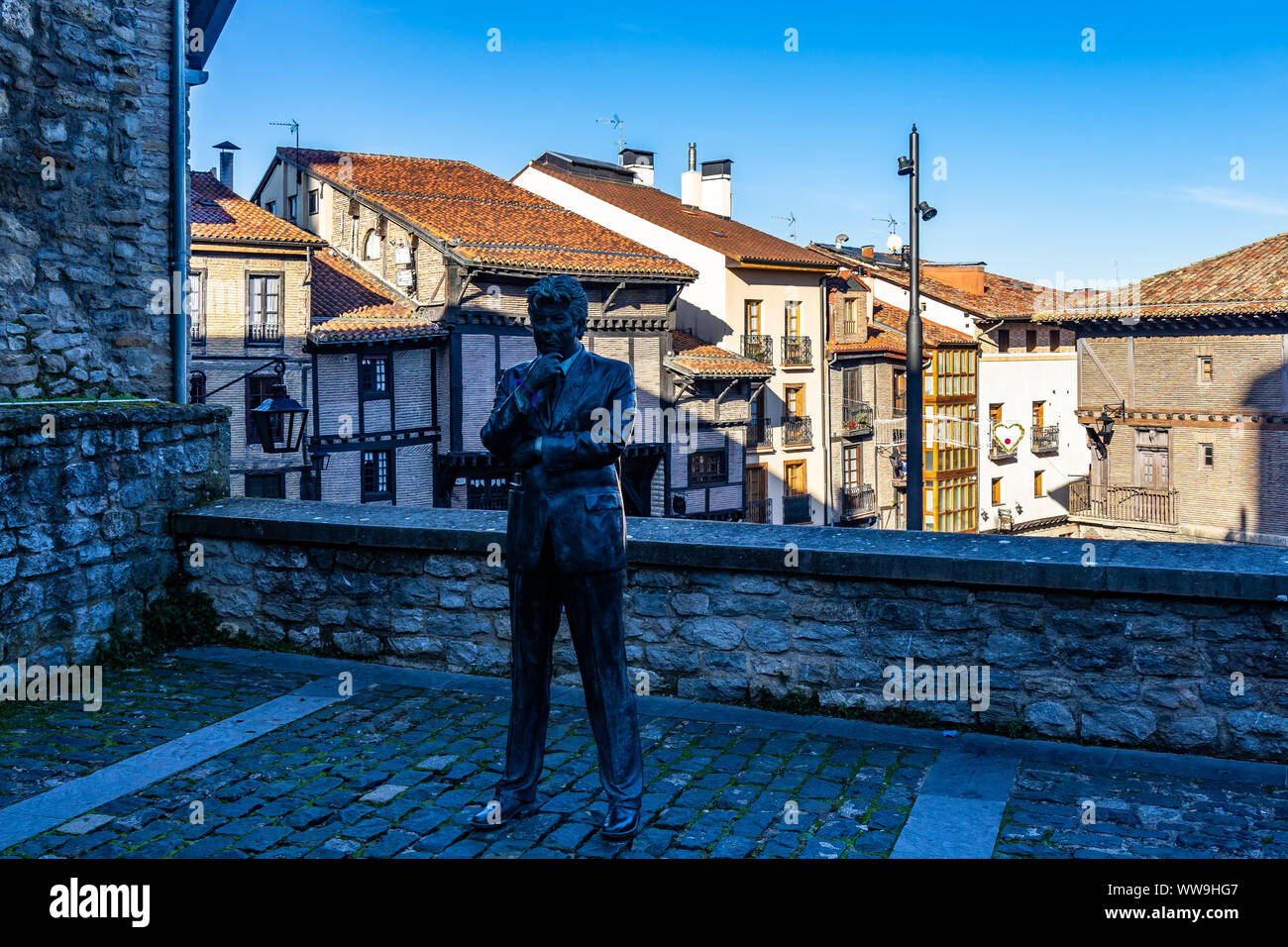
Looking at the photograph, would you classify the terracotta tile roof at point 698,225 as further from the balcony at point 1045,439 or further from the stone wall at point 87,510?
the stone wall at point 87,510

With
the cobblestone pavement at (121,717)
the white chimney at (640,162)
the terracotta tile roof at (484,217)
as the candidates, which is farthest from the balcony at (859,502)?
the cobblestone pavement at (121,717)

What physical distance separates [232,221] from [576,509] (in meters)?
26.0

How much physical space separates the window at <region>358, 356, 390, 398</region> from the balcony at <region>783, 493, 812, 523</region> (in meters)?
16.4

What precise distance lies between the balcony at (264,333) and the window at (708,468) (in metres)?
13.6

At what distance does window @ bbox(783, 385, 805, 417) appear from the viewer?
4116 cm

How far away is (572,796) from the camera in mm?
5184

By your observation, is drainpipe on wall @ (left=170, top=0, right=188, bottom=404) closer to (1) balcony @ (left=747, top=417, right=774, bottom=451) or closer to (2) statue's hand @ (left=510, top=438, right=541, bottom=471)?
(2) statue's hand @ (left=510, top=438, right=541, bottom=471)

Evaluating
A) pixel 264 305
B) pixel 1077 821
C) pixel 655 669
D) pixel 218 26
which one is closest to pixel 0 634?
pixel 655 669

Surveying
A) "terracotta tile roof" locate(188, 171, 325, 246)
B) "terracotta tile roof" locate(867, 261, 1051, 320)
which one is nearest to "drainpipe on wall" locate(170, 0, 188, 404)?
"terracotta tile roof" locate(188, 171, 325, 246)

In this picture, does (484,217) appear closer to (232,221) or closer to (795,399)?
(232,221)

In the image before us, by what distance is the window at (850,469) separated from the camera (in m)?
43.1

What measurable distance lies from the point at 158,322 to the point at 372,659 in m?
3.30

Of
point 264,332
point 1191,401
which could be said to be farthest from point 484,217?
point 1191,401

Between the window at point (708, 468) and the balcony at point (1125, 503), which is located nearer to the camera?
the window at point (708, 468)
